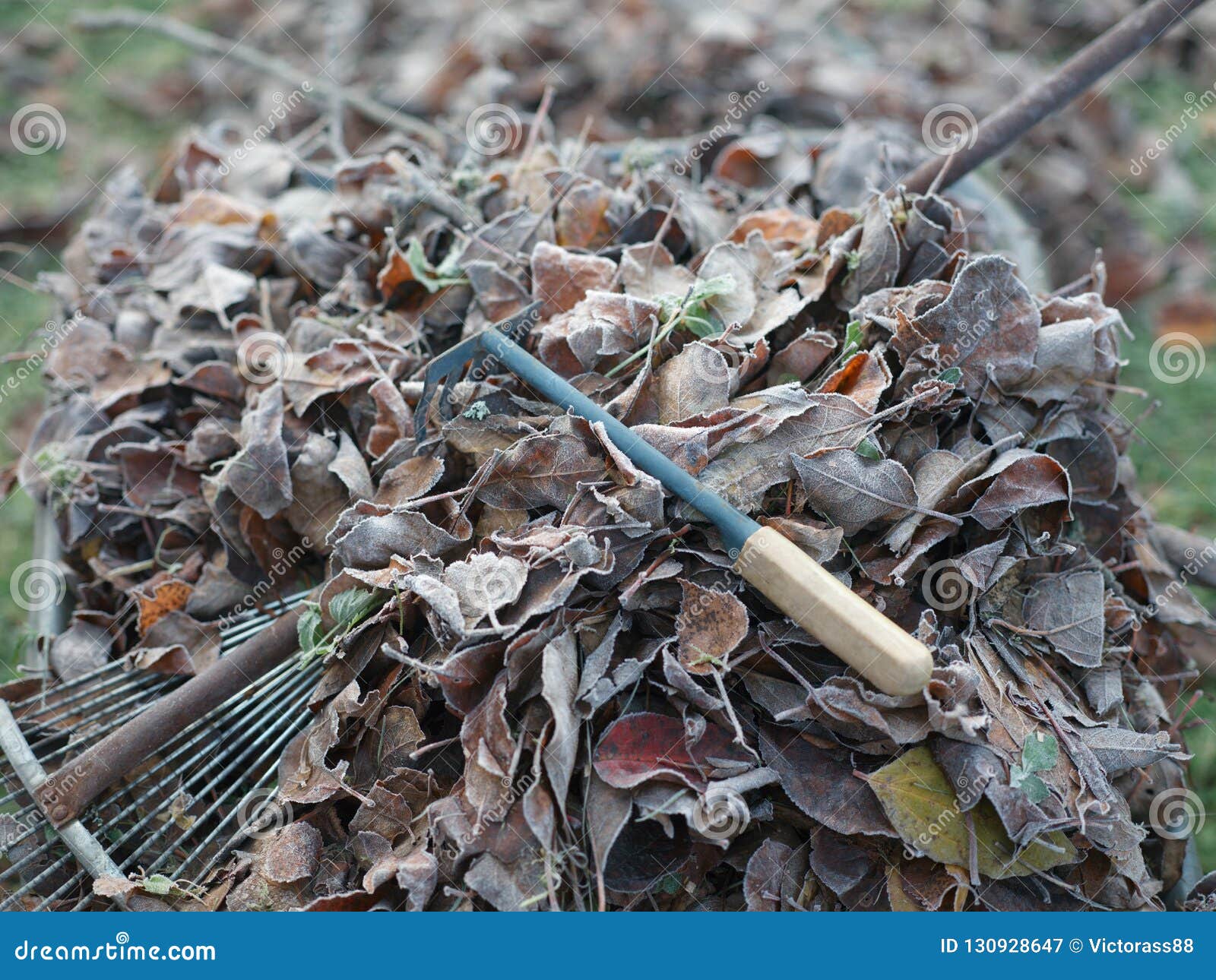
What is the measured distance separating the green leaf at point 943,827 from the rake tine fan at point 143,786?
781 mm

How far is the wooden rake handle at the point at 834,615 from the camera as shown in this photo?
106 cm

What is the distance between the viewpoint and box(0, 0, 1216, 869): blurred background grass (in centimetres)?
222

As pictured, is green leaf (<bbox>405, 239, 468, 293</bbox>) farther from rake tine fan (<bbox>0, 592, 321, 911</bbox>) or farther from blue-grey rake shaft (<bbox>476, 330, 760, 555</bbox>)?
rake tine fan (<bbox>0, 592, 321, 911</bbox>)

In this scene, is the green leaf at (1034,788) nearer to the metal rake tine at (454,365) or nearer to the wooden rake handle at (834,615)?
the wooden rake handle at (834,615)

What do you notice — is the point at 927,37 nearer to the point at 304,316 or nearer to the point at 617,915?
the point at 304,316

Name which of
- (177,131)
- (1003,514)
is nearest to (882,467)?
(1003,514)

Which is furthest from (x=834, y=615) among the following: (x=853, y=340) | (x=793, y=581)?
(x=853, y=340)

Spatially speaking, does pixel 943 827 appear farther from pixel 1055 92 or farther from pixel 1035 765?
pixel 1055 92

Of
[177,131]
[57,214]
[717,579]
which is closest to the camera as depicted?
[717,579]

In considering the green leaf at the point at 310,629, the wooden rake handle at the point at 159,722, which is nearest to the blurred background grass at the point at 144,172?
the wooden rake handle at the point at 159,722

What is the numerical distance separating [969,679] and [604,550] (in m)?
0.46

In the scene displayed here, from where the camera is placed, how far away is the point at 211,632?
1.50m

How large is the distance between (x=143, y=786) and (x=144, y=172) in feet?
7.54

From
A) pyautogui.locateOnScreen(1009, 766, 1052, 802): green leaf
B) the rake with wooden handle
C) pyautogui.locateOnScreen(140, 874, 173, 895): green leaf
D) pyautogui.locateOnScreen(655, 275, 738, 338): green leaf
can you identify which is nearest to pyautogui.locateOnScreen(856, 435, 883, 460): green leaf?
the rake with wooden handle
